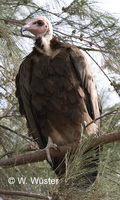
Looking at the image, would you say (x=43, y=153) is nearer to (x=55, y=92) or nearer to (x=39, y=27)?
(x=55, y=92)

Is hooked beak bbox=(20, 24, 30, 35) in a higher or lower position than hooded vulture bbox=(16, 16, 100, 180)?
higher

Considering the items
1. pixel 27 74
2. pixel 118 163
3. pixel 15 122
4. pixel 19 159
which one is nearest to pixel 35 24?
pixel 27 74

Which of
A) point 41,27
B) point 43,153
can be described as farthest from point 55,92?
point 41,27

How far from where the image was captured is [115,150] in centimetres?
201

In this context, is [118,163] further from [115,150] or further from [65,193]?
[65,193]

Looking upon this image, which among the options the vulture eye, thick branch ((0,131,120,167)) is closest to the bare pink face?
the vulture eye

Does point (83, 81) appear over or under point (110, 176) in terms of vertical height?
over

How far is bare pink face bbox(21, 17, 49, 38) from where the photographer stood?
3.13m

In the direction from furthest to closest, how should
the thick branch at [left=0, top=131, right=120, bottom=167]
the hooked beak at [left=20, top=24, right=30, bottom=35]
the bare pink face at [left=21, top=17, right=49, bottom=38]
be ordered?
the bare pink face at [left=21, top=17, right=49, bottom=38]
the hooked beak at [left=20, top=24, right=30, bottom=35]
the thick branch at [left=0, top=131, right=120, bottom=167]

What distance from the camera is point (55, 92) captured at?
2818 millimetres

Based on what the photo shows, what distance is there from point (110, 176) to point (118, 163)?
243mm

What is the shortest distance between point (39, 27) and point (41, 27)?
0.06ft

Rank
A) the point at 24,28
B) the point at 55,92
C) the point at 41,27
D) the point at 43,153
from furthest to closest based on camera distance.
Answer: the point at 41,27 → the point at 24,28 → the point at 55,92 → the point at 43,153

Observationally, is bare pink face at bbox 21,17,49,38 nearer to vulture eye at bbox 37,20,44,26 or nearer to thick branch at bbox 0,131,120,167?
vulture eye at bbox 37,20,44,26
